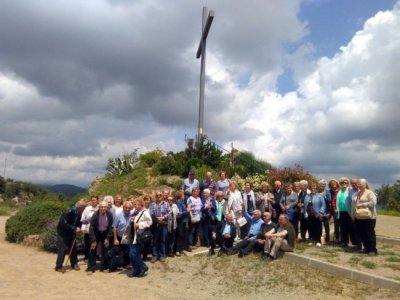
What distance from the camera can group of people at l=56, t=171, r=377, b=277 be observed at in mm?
9492

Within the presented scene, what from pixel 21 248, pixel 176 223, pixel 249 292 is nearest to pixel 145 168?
pixel 21 248

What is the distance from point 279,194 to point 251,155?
35.4ft

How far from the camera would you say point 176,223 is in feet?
34.7

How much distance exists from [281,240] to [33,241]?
27.5 ft

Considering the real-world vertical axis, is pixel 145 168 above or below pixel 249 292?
above

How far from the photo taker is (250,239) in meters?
10.1

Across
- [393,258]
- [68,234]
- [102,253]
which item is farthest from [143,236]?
[393,258]

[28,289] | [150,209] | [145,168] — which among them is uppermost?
[145,168]

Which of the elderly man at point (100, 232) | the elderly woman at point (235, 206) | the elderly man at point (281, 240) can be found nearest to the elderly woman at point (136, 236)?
the elderly man at point (100, 232)

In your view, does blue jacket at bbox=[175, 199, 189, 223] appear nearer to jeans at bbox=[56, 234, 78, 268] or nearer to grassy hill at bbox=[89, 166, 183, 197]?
jeans at bbox=[56, 234, 78, 268]

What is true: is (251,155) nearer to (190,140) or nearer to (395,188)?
(190,140)

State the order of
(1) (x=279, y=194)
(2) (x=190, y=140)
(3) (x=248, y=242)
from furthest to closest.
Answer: (2) (x=190, y=140) → (1) (x=279, y=194) → (3) (x=248, y=242)

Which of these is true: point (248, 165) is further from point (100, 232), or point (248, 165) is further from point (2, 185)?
point (2, 185)

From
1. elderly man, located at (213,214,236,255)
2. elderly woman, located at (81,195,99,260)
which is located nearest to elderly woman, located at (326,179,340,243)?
elderly man, located at (213,214,236,255)
